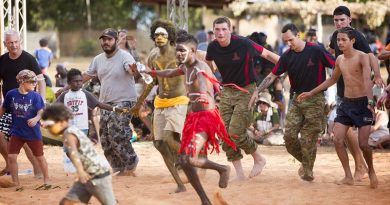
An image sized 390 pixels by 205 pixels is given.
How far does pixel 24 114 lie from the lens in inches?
423

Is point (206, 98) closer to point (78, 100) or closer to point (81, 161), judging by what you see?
point (81, 161)

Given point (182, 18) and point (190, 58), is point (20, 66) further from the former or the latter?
point (182, 18)

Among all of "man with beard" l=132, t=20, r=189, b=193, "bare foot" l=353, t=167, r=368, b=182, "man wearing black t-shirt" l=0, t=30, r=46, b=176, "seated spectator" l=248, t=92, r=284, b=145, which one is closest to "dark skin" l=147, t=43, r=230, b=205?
"man with beard" l=132, t=20, r=189, b=193

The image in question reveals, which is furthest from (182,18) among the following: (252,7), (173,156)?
(252,7)

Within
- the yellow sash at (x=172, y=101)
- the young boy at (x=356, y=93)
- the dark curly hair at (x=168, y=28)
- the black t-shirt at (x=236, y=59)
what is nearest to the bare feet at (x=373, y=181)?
the young boy at (x=356, y=93)

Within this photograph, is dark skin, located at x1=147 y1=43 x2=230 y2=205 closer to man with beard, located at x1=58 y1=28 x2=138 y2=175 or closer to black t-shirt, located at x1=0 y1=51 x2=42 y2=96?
man with beard, located at x1=58 y1=28 x2=138 y2=175

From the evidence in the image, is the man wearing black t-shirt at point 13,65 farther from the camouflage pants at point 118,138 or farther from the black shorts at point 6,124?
the camouflage pants at point 118,138

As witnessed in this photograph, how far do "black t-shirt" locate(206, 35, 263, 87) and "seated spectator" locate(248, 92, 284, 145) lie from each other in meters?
4.97

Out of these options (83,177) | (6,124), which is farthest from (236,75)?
(83,177)

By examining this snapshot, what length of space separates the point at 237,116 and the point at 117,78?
1.73 metres

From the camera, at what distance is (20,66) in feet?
37.2

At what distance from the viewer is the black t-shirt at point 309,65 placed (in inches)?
408

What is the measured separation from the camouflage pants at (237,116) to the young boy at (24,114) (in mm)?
2273

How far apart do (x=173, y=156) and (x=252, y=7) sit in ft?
76.6
